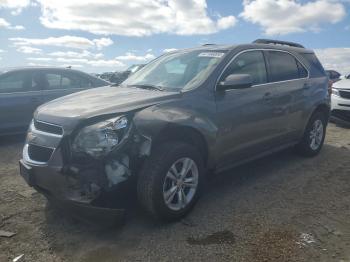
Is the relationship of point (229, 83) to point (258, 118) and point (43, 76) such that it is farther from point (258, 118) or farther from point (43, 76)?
point (43, 76)

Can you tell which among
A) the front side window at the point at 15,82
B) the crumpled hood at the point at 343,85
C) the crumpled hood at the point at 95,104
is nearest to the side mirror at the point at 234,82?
the crumpled hood at the point at 95,104

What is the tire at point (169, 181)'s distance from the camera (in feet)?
11.3

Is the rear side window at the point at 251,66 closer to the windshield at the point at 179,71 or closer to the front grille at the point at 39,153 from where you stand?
the windshield at the point at 179,71

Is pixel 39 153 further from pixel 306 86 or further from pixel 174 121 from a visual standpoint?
pixel 306 86

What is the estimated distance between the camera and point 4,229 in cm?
367

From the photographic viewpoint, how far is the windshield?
166 inches

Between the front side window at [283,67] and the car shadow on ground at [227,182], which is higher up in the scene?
the front side window at [283,67]

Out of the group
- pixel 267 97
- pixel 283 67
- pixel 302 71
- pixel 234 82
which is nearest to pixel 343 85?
pixel 302 71

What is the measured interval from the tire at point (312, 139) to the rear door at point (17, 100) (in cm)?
503

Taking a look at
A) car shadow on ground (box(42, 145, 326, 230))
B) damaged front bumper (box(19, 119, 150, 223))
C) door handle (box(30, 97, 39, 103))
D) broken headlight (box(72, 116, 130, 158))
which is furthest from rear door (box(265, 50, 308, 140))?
door handle (box(30, 97, 39, 103))

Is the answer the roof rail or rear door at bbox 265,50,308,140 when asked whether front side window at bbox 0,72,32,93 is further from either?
rear door at bbox 265,50,308,140

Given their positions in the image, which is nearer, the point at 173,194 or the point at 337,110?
the point at 173,194

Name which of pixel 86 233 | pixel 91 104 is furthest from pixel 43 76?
pixel 86 233

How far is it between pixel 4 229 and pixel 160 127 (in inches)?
71.9
